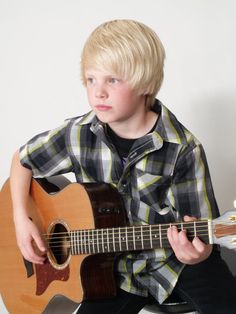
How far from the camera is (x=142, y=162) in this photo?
1293mm

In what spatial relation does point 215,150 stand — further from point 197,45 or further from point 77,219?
point 77,219

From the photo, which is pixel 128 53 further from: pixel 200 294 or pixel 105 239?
pixel 200 294

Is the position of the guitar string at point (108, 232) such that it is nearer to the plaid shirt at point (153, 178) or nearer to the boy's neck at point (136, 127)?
the plaid shirt at point (153, 178)

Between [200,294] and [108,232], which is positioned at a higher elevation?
[108,232]

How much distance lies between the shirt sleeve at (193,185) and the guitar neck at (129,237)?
0.15 meters

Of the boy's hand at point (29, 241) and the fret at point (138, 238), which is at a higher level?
the fret at point (138, 238)

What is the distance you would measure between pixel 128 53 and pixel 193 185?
35cm

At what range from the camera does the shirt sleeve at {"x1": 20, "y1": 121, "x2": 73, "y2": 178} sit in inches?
55.9

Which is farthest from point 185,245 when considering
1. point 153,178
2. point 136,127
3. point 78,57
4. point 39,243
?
point 78,57

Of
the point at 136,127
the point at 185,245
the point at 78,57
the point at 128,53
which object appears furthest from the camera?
the point at 78,57

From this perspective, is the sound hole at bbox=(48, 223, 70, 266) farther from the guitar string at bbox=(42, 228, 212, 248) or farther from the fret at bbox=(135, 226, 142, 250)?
the fret at bbox=(135, 226, 142, 250)

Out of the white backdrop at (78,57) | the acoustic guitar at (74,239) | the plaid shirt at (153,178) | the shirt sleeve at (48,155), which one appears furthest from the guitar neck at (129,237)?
the white backdrop at (78,57)

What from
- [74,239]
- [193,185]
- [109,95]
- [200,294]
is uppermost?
[109,95]

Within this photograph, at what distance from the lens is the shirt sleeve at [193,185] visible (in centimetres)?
125
